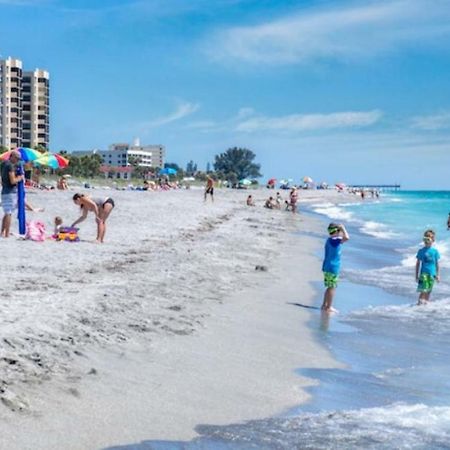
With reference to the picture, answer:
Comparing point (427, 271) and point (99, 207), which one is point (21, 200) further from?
point (427, 271)

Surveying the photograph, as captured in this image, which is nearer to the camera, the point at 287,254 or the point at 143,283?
the point at 143,283

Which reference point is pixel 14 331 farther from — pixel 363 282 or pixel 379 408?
pixel 363 282

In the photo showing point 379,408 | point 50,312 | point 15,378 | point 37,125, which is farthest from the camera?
point 37,125

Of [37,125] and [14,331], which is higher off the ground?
[37,125]

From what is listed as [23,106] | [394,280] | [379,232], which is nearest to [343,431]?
[394,280]

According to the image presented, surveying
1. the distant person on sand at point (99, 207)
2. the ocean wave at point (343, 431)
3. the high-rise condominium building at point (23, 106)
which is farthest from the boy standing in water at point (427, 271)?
the high-rise condominium building at point (23, 106)

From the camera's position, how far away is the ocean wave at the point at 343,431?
173 inches

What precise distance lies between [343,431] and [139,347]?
7.50ft

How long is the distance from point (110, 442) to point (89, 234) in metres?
13.4

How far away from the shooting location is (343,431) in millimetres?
4641

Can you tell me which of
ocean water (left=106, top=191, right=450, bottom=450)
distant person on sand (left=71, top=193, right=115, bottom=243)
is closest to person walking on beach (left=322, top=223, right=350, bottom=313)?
ocean water (left=106, top=191, right=450, bottom=450)

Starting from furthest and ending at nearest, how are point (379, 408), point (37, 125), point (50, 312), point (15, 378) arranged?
point (37, 125), point (50, 312), point (379, 408), point (15, 378)

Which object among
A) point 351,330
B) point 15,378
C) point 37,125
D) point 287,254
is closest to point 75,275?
point 351,330

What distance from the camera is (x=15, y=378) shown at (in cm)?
481
